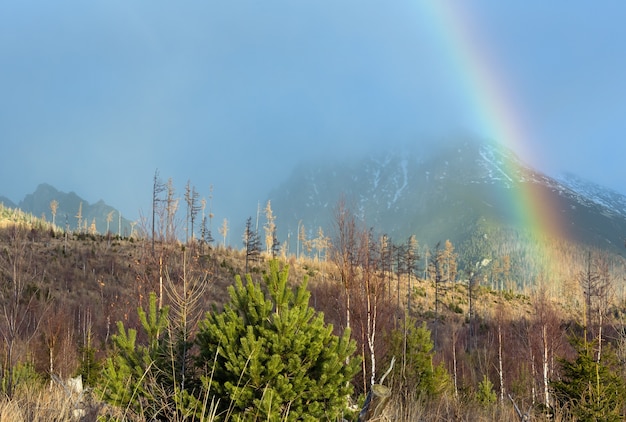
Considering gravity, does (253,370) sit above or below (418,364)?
above

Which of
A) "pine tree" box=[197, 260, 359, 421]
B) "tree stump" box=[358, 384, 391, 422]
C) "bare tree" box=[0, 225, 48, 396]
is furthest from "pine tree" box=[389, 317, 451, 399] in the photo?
"bare tree" box=[0, 225, 48, 396]

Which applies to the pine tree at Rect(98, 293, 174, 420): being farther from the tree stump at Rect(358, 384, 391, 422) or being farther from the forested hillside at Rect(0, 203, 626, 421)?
the tree stump at Rect(358, 384, 391, 422)

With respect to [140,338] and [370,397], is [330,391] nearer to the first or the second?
[370,397]

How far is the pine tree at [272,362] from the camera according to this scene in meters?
4.10

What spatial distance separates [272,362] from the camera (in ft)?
13.4

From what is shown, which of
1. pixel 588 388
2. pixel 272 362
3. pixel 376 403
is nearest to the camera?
pixel 376 403

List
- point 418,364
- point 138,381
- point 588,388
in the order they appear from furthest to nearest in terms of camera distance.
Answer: point 418,364 → point 588,388 → point 138,381

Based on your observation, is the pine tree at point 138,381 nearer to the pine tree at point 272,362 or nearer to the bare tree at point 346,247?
the pine tree at point 272,362

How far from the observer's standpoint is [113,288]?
86.0ft

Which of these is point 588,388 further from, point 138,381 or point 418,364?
point 138,381

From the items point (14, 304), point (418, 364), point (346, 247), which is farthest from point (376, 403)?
point (346, 247)

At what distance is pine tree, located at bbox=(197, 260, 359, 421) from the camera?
4.10m

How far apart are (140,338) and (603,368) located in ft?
34.1

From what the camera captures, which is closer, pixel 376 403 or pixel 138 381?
pixel 376 403
